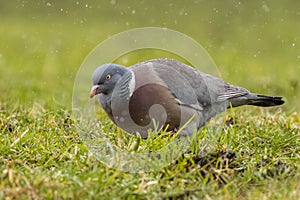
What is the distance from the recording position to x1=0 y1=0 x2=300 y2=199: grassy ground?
139 inches

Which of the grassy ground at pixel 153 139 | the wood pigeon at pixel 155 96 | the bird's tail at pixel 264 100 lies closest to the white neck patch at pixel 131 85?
the wood pigeon at pixel 155 96

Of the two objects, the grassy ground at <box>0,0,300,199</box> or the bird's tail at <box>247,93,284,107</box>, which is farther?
the bird's tail at <box>247,93,284,107</box>

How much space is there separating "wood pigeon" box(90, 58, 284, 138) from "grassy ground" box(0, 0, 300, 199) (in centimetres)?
19

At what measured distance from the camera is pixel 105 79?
4445 mm

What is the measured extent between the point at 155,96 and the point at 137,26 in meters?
7.53

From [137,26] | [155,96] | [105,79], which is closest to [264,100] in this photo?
[155,96]

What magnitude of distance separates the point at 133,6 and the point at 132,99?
9.24 meters

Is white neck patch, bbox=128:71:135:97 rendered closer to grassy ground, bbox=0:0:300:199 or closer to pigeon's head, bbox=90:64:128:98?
pigeon's head, bbox=90:64:128:98

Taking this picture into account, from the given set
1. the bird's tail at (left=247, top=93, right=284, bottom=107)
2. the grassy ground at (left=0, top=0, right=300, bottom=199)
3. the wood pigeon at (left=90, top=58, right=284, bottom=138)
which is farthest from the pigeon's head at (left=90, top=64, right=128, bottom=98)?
the bird's tail at (left=247, top=93, right=284, bottom=107)

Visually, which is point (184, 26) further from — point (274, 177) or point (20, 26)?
point (274, 177)

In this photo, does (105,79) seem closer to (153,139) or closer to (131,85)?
(131,85)

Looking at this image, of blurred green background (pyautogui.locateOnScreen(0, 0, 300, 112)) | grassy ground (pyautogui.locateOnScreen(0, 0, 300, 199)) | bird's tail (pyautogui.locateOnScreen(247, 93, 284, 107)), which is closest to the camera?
grassy ground (pyautogui.locateOnScreen(0, 0, 300, 199))

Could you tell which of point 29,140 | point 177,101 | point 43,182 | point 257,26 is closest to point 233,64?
point 257,26

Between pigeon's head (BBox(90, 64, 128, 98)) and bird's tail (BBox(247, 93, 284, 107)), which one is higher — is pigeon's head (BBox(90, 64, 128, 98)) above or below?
above
